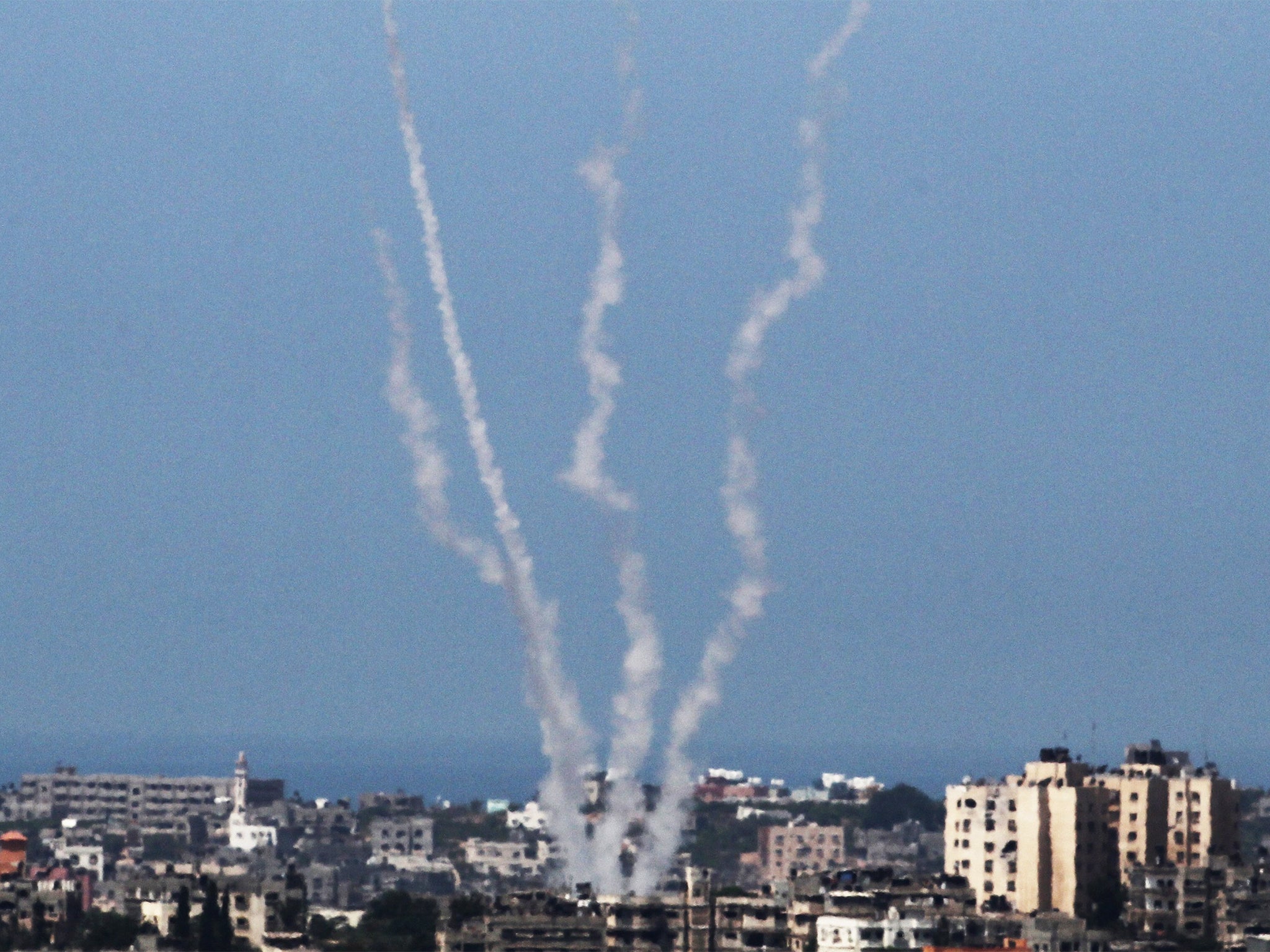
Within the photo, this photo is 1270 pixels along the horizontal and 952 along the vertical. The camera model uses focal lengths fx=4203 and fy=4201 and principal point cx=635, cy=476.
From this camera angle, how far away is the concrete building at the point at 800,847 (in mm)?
190750

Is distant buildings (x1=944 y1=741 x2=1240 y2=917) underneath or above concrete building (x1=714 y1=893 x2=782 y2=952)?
above

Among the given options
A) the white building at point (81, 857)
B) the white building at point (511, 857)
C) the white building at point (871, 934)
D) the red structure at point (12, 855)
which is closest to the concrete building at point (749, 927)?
the white building at point (871, 934)

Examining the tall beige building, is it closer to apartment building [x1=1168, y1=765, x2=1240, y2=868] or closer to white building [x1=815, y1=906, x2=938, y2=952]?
apartment building [x1=1168, y1=765, x2=1240, y2=868]

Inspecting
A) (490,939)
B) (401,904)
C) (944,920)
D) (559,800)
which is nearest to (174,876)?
(401,904)

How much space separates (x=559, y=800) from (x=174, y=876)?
18.9m

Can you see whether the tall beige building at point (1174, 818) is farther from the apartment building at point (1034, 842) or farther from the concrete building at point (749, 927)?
the concrete building at point (749, 927)

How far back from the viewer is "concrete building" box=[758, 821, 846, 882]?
190750 mm

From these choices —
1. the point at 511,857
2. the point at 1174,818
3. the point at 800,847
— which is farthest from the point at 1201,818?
the point at 511,857

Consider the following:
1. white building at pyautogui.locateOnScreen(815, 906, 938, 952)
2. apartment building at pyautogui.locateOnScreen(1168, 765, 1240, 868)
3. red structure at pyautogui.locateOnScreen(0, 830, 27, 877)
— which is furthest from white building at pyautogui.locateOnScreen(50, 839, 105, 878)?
white building at pyautogui.locateOnScreen(815, 906, 938, 952)

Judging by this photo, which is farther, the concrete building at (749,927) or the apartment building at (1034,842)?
the apartment building at (1034,842)

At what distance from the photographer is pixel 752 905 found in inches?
4434

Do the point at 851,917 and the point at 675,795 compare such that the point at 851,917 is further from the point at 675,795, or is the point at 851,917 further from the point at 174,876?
the point at 174,876

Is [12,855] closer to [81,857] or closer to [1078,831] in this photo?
[1078,831]

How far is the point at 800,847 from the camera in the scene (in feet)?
636
